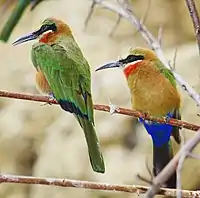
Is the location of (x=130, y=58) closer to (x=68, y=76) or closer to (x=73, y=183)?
(x=68, y=76)

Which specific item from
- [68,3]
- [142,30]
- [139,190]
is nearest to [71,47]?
[142,30]

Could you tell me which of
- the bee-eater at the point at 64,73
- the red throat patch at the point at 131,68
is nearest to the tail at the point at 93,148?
the bee-eater at the point at 64,73

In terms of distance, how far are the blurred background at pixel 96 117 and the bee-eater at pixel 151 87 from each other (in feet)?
1.65

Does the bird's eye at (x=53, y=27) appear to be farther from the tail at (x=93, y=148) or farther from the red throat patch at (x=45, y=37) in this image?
the tail at (x=93, y=148)

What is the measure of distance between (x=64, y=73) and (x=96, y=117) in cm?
69

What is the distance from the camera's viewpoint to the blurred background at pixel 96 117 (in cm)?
148

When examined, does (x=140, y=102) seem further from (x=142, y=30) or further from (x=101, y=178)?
(x=101, y=178)

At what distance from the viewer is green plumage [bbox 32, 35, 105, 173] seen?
0.84 metres

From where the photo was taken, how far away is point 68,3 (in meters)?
1.85

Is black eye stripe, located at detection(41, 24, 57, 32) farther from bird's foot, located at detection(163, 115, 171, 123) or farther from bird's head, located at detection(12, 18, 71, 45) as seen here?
bird's foot, located at detection(163, 115, 171, 123)

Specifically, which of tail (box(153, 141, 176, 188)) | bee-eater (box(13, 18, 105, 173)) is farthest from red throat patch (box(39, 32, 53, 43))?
tail (box(153, 141, 176, 188))

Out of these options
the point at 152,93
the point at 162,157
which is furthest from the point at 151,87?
the point at 162,157

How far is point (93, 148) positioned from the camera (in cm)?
82

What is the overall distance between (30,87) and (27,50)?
157 mm
